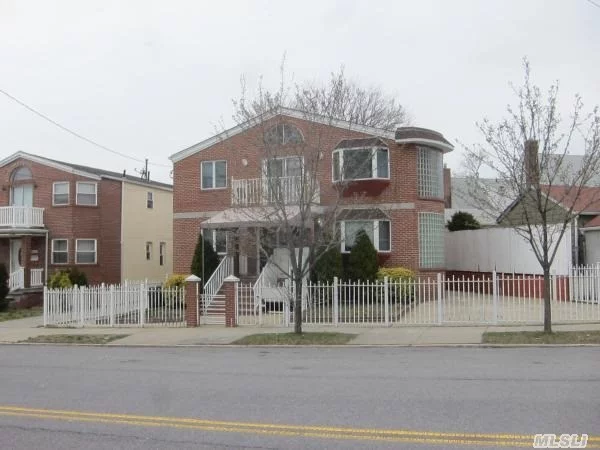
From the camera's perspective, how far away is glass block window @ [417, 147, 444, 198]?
2350 cm

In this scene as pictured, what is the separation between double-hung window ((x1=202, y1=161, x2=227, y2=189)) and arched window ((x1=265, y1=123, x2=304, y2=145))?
8579 millimetres

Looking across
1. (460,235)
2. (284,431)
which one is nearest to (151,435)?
(284,431)

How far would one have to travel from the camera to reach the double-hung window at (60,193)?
3055cm

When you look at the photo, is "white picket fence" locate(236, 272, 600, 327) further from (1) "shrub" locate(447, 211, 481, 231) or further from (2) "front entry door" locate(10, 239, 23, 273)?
(2) "front entry door" locate(10, 239, 23, 273)

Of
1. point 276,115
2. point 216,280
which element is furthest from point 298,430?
point 216,280

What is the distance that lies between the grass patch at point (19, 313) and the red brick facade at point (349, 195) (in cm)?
573

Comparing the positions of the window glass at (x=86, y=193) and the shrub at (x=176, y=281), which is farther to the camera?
the window glass at (x=86, y=193)

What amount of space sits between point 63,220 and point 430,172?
1713cm

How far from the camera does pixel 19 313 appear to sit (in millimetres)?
25109

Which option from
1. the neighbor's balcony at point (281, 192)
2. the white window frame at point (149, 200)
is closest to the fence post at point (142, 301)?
the neighbor's balcony at point (281, 192)

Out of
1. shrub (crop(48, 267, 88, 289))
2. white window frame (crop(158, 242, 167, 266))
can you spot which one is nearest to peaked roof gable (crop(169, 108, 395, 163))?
shrub (crop(48, 267, 88, 289))

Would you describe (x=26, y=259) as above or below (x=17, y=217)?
below

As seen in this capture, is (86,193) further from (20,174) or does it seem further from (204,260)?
(204,260)

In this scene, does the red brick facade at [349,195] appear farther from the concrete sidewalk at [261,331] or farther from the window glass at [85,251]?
the window glass at [85,251]
